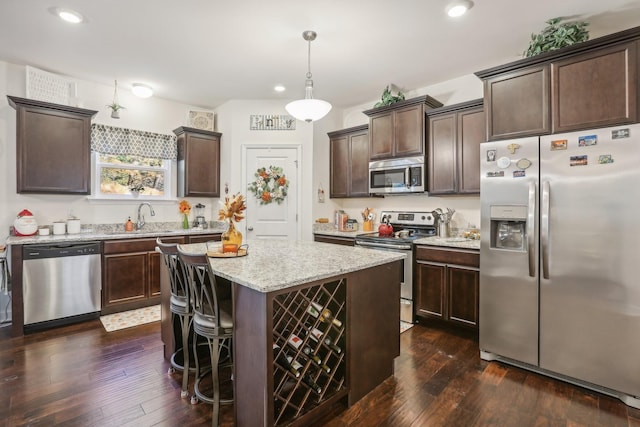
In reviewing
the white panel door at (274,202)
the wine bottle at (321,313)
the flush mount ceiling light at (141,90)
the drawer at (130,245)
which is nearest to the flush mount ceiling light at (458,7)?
the wine bottle at (321,313)

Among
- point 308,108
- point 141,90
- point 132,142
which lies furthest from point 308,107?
point 132,142

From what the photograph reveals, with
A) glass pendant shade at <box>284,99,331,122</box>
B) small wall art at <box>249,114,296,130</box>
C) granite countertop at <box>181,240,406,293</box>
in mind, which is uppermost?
small wall art at <box>249,114,296,130</box>

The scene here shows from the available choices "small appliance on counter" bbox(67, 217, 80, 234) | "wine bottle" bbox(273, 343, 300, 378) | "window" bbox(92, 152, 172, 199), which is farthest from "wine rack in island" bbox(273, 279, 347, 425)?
"window" bbox(92, 152, 172, 199)

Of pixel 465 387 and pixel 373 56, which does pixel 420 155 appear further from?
pixel 465 387

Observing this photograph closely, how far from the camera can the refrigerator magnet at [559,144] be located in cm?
226

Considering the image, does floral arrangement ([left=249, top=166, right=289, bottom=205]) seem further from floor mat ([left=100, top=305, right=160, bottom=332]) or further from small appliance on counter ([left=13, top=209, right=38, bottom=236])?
small appliance on counter ([left=13, top=209, right=38, bottom=236])

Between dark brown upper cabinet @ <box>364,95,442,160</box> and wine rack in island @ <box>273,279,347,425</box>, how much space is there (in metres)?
2.39

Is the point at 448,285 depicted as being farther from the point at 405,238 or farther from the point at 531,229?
the point at 531,229

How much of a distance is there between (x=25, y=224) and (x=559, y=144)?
17.0ft

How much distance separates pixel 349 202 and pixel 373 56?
228cm

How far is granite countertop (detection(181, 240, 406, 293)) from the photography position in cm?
160

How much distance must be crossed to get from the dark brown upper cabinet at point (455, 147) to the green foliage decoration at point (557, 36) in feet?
2.50

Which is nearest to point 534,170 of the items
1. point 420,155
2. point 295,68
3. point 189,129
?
point 420,155

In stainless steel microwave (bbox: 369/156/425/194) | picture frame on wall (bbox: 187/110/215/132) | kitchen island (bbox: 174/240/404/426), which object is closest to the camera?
kitchen island (bbox: 174/240/404/426)
